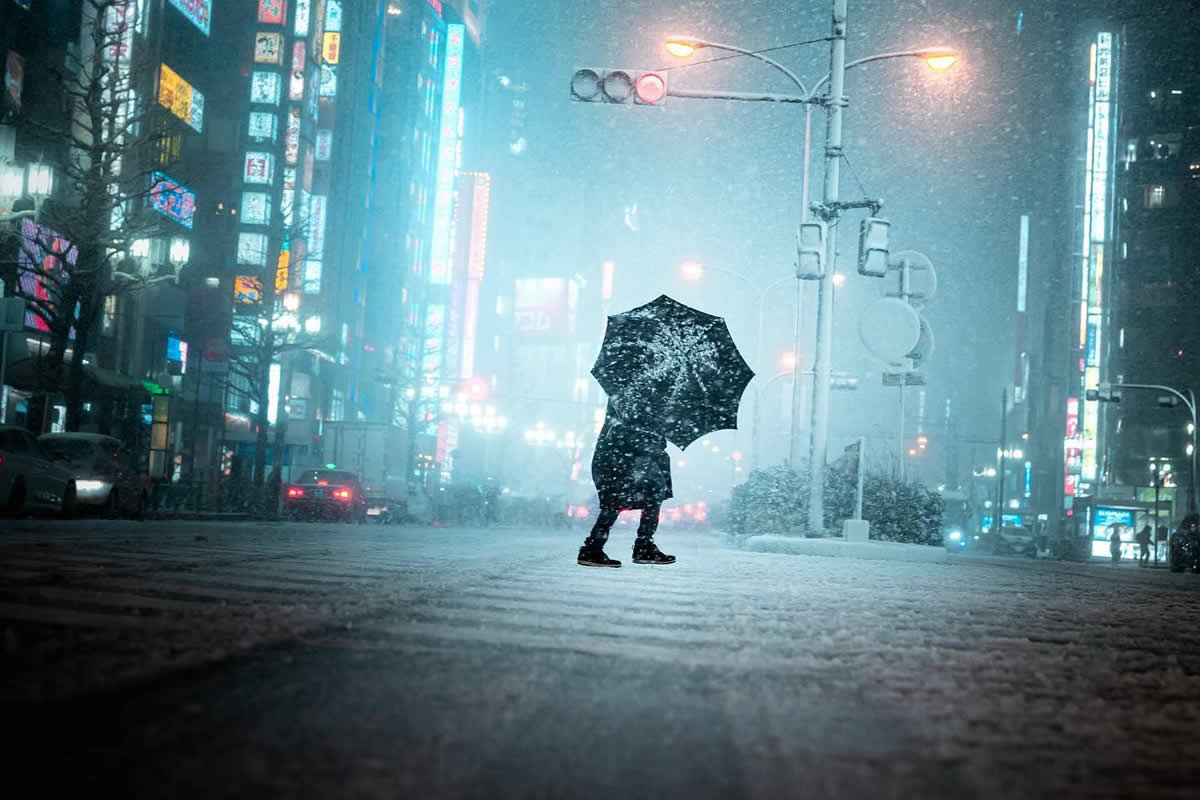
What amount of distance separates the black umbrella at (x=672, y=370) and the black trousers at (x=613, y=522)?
2.12 ft

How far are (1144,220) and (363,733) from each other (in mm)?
75352

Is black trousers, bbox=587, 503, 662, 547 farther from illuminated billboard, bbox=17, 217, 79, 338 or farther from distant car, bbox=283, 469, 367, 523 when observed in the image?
illuminated billboard, bbox=17, 217, 79, 338

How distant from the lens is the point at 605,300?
17500 centimetres

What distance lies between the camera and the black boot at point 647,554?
1042 cm

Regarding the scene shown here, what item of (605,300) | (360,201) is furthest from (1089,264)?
(605,300)

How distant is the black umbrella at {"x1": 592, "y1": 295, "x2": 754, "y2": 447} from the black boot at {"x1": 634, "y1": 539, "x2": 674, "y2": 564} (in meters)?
1.12

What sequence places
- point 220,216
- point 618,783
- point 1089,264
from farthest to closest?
point 1089,264 < point 220,216 < point 618,783

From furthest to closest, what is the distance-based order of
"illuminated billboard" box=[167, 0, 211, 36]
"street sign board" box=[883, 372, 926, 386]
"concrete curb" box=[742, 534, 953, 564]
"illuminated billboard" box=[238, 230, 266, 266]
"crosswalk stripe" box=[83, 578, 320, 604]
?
1. "illuminated billboard" box=[238, 230, 266, 266]
2. "illuminated billboard" box=[167, 0, 211, 36]
3. "street sign board" box=[883, 372, 926, 386]
4. "concrete curb" box=[742, 534, 953, 564]
5. "crosswalk stripe" box=[83, 578, 320, 604]

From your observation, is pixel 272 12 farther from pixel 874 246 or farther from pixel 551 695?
pixel 551 695

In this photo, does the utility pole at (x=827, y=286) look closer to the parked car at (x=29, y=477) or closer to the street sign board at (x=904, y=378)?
the street sign board at (x=904, y=378)

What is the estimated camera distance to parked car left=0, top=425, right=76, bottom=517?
1672cm

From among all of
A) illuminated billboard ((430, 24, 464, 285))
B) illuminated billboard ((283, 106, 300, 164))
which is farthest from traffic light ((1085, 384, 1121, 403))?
illuminated billboard ((430, 24, 464, 285))

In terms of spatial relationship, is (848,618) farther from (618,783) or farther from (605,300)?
(605,300)

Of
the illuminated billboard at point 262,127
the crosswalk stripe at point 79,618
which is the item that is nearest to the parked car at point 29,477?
the crosswalk stripe at point 79,618
